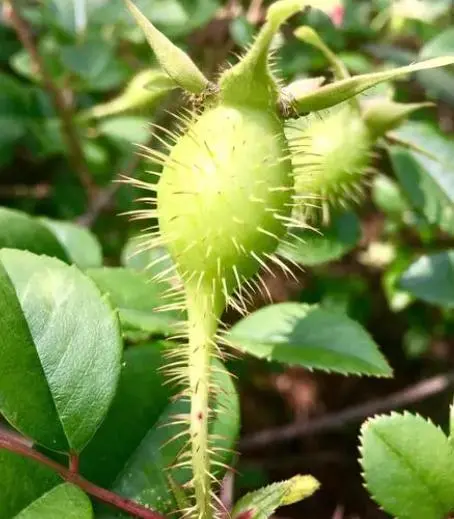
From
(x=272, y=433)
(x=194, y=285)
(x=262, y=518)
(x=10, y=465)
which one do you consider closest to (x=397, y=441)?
(x=262, y=518)

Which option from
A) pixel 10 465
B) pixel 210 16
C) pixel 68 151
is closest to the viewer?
pixel 10 465

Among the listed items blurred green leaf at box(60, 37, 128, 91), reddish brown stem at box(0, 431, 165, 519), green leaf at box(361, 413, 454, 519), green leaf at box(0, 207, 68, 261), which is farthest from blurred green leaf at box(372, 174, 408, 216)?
reddish brown stem at box(0, 431, 165, 519)

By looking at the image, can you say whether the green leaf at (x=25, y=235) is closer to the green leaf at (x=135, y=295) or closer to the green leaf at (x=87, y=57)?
the green leaf at (x=135, y=295)

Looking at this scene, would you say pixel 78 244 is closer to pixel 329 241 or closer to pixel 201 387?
pixel 329 241

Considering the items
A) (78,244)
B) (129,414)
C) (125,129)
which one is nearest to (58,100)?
(125,129)

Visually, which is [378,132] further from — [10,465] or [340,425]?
[340,425]
